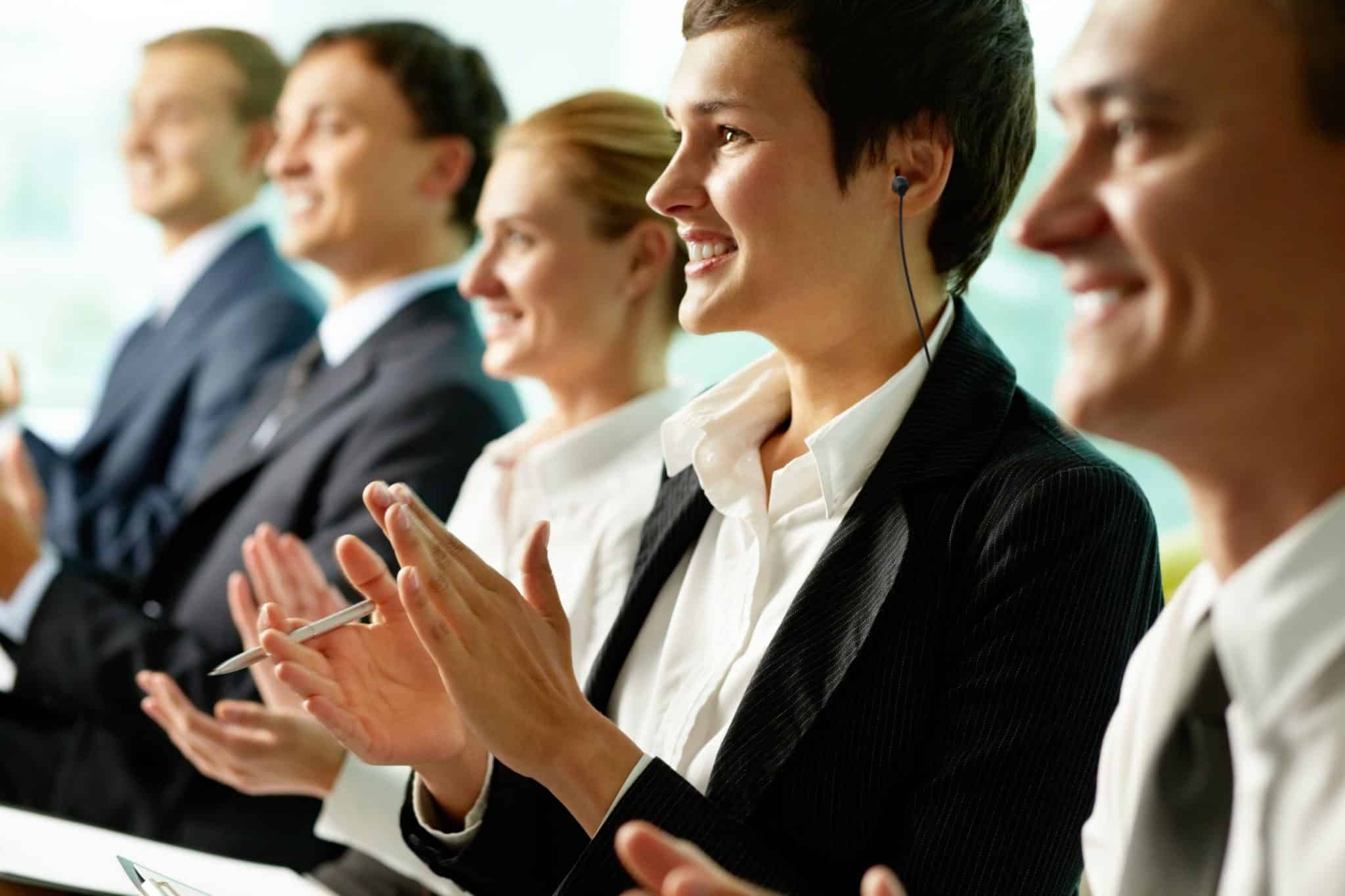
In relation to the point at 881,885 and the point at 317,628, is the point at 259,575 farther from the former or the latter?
the point at 881,885

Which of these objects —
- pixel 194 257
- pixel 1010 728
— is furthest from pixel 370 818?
pixel 194 257

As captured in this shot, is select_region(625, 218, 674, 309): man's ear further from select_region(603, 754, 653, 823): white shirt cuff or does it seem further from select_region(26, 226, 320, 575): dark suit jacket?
select_region(26, 226, 320, 575): dark suit jacket

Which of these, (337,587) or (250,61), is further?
(250,61)

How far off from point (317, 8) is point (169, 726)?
336 centimetres

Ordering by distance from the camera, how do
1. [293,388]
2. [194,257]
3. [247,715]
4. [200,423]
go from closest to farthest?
Answer: [247,715] → [293,388] → [200,423] → [194,257]

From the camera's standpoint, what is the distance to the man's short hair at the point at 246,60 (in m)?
3.36

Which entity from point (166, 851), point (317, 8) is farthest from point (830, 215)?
point (317, 8)

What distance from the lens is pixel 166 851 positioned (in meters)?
1.44

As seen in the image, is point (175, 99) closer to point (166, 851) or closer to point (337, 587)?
point (337, 587)

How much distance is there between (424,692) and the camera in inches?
58.0

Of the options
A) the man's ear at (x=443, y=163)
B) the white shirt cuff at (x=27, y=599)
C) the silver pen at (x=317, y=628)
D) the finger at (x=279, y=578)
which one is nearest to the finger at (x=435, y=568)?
the silver pen at (x=317, y=628)

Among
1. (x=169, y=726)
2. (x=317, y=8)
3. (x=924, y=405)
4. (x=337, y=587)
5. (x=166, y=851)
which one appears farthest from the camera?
(x=317, y=8)

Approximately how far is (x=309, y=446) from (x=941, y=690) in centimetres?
138

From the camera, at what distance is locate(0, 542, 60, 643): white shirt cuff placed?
2.26 m
